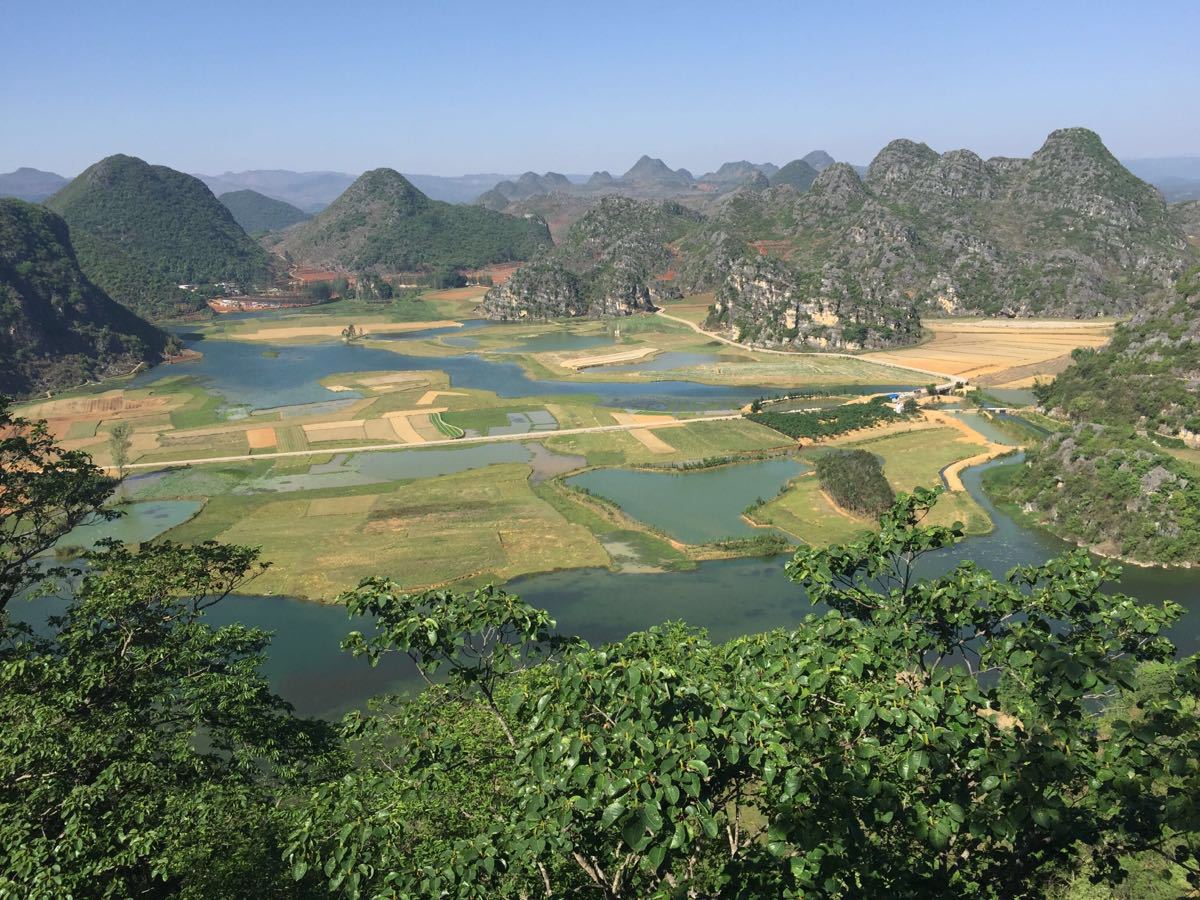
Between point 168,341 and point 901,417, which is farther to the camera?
point 168,341

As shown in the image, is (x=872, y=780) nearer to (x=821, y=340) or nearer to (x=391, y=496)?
(x=391, y=496)

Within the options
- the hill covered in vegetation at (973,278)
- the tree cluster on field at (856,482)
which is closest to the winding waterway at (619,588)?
the tree cluster on field at (856,482)

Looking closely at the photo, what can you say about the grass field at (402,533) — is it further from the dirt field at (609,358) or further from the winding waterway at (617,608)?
the dirt field at (609,358)

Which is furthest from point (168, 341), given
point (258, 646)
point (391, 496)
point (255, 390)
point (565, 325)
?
point (258, 646)

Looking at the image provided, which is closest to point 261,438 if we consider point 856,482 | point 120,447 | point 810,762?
point 120,447

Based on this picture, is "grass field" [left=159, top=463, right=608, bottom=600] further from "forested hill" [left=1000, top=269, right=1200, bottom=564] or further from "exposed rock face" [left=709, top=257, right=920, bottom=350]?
"exposed rock face" [left=709, top=257, right=920, bottom=350]

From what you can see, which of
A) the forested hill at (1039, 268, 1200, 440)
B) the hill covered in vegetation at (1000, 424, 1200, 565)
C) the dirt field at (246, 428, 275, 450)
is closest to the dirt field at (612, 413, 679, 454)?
the hill covered in vegetation at (1000, 424, 1200, 565)

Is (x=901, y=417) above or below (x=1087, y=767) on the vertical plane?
below
